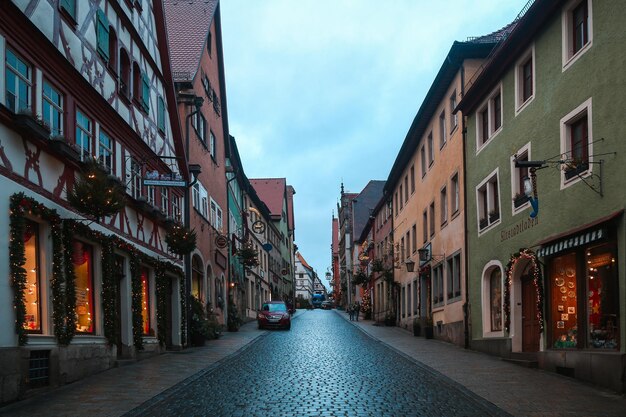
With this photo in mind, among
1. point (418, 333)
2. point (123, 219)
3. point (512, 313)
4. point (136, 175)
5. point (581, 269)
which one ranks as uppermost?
point (136, 175)

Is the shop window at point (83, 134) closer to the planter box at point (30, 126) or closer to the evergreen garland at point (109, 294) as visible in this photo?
the evergreen garland at point (109, 294)

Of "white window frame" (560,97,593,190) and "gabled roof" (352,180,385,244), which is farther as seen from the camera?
"gabled roof" (352,180,385,244)

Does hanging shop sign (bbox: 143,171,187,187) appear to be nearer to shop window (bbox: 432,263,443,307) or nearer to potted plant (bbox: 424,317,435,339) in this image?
shop window (bbox: 432,263,443,307)

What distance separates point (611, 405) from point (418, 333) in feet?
65.6

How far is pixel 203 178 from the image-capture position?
95.7 feet

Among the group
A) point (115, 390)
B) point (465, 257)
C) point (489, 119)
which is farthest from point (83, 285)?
point (465, 257)

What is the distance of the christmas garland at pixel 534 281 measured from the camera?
16027 mm

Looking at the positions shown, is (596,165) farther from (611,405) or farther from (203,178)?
(203,178)

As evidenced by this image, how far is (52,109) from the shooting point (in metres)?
13.3

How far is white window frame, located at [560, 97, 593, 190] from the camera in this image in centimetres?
1330

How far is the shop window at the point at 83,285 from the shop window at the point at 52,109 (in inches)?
92.2

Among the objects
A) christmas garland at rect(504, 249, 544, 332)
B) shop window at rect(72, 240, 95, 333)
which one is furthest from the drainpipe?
shop window at rect(72, 240, 95, 333)

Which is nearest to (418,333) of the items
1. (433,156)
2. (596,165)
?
(433,156)

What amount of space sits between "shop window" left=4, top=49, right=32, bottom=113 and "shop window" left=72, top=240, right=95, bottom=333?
334cm
